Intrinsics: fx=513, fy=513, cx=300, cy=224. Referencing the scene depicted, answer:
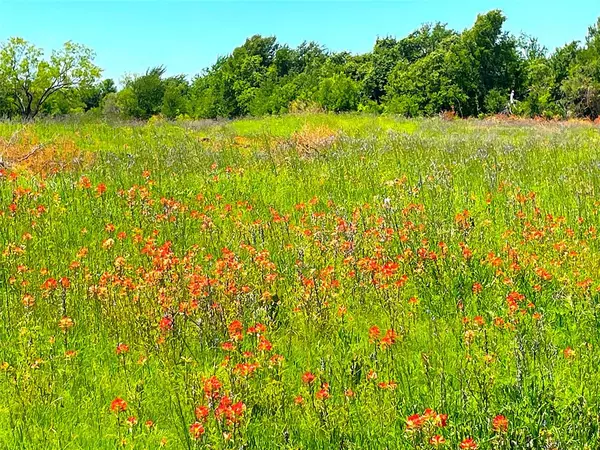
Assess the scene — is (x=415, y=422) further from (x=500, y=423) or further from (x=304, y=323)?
(x=304, y=323)

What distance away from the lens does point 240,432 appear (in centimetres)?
227

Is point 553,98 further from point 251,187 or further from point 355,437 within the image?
point 355,437

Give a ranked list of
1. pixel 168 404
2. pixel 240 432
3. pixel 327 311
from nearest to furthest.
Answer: pixel 240 432 → pixel 168 404 → pixel 327 311

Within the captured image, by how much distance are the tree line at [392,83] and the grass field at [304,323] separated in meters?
30.9

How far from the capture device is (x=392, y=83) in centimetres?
4900

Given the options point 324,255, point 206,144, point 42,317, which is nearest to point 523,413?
point 324,255

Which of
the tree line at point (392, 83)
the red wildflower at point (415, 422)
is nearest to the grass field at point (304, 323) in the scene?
the red wildflower at point (415, 422)

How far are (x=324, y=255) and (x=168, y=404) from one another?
2.04 m

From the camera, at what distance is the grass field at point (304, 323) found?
2.43 metres

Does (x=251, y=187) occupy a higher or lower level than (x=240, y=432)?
higher

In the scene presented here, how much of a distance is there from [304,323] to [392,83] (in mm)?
48535

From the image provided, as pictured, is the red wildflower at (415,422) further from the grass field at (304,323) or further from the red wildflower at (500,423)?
the red wildflower at (500,423)

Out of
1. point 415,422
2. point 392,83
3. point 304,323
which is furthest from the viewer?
point 392,83

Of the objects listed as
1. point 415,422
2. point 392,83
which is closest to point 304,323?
point 415,422
